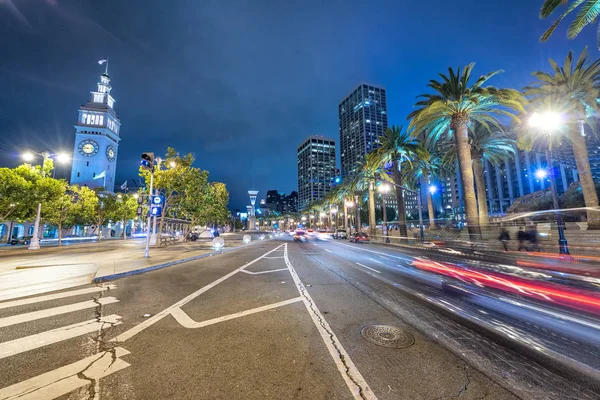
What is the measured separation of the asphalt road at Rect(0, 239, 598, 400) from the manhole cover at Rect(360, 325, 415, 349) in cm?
12

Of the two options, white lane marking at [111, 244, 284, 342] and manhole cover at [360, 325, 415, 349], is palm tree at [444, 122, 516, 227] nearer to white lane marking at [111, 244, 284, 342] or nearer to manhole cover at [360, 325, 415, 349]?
manhole cover at [360, 325, 415, 349]

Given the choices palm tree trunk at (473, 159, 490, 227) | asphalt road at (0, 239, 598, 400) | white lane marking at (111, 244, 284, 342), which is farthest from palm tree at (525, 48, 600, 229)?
white lane marking at (111, 244, 284, 342)

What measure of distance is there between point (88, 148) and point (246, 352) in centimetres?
11110

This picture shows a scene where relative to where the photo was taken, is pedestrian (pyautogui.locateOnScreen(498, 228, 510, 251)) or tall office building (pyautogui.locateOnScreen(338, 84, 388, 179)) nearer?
pedestrian (pyautogui.locateOnScreen(498, 228, 510, 251))

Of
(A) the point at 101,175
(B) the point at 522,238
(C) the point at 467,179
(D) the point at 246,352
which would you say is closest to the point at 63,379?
(D) the point at 246,352

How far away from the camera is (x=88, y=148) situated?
281 ft

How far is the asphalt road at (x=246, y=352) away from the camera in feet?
9.47

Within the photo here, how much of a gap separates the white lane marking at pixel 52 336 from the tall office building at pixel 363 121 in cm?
16570

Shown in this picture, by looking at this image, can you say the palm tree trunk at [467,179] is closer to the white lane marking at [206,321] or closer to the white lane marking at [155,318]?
the white lane marking at [206,321]

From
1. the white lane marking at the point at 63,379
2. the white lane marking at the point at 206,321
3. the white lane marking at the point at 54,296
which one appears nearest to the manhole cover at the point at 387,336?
the white lane marking at the point at 206,321

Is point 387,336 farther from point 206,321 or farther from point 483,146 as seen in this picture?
point 483,146

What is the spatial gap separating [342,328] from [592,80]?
106ft

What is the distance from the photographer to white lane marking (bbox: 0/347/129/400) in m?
2.76

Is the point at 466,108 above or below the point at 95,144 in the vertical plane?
below
